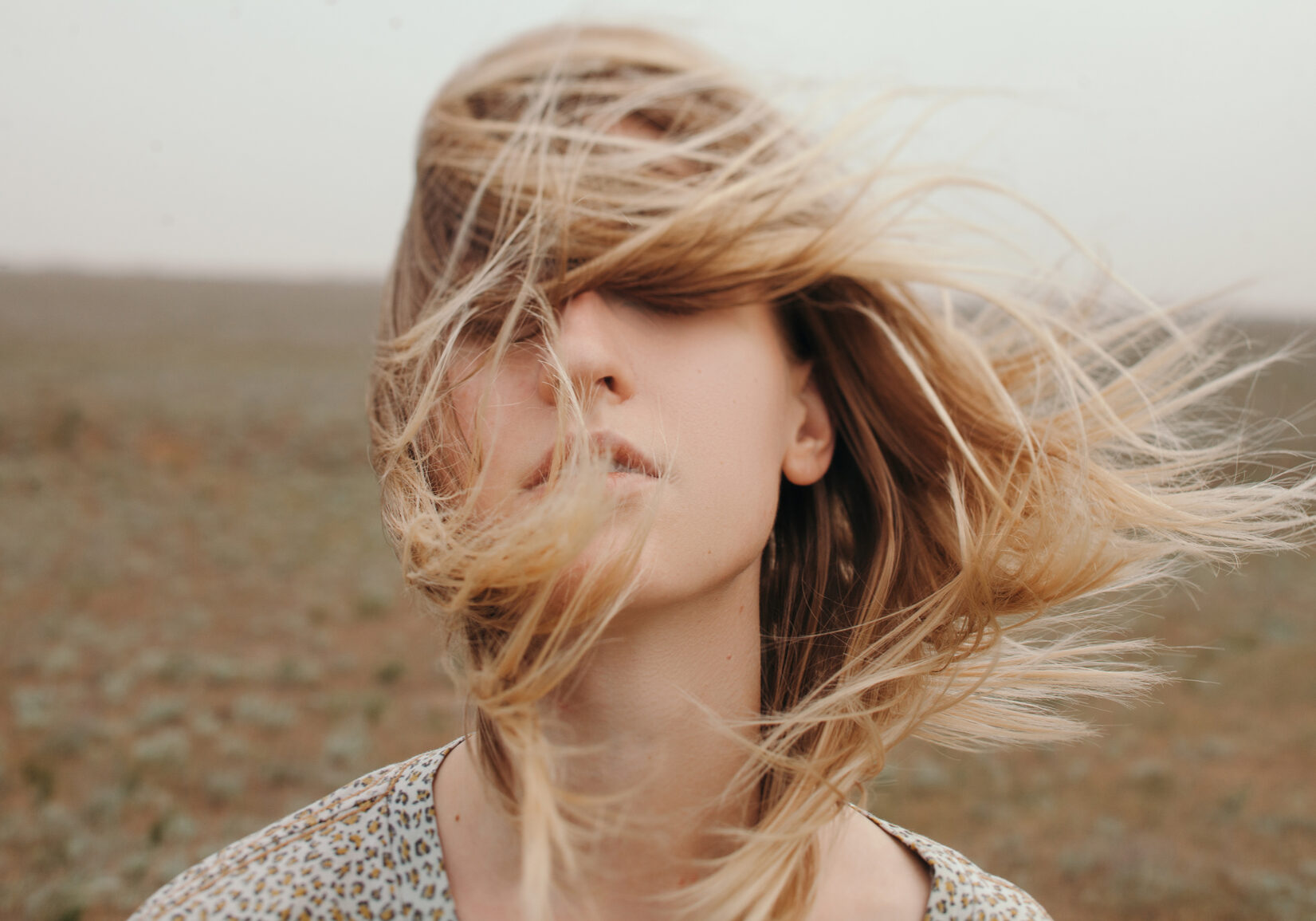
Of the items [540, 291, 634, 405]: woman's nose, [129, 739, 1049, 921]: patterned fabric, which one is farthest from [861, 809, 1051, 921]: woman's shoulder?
[540, 291, 634, 405]: woman's nose

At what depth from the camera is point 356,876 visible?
1604mm

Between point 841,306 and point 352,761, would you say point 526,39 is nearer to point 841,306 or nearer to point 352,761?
point 841,306

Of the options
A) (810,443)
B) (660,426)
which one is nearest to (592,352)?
(660,426)

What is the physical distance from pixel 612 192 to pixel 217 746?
23.0 feet

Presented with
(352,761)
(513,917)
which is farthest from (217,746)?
(513,917)

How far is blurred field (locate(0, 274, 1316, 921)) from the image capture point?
230 inches

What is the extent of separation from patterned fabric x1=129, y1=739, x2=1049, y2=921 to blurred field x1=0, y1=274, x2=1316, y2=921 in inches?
16.5

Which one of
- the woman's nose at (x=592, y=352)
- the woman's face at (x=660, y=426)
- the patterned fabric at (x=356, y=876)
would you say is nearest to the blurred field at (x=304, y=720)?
the patterned fabric at (x=356, y=876)

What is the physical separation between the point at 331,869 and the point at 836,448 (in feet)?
4.23

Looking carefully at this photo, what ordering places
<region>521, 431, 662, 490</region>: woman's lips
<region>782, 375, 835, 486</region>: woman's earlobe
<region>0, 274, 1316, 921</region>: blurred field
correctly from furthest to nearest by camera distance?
<region>0, 274, 1316, 921</region>: blurred field, <region>782, 375, 835, 486</region>: woman's earlobe, <region>521, 431, 662, 490</region>: woman's lips

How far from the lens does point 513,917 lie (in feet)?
5.06

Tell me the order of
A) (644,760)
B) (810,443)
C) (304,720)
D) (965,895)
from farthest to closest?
1. (304,720)
2. (810,443)
3. (965,895)
4. (644,760)

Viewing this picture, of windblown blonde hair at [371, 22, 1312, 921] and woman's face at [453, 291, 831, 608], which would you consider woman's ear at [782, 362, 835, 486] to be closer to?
windblown blonde hair at [371, 22, 1312, 921]

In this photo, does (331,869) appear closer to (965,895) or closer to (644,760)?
(644,760)
